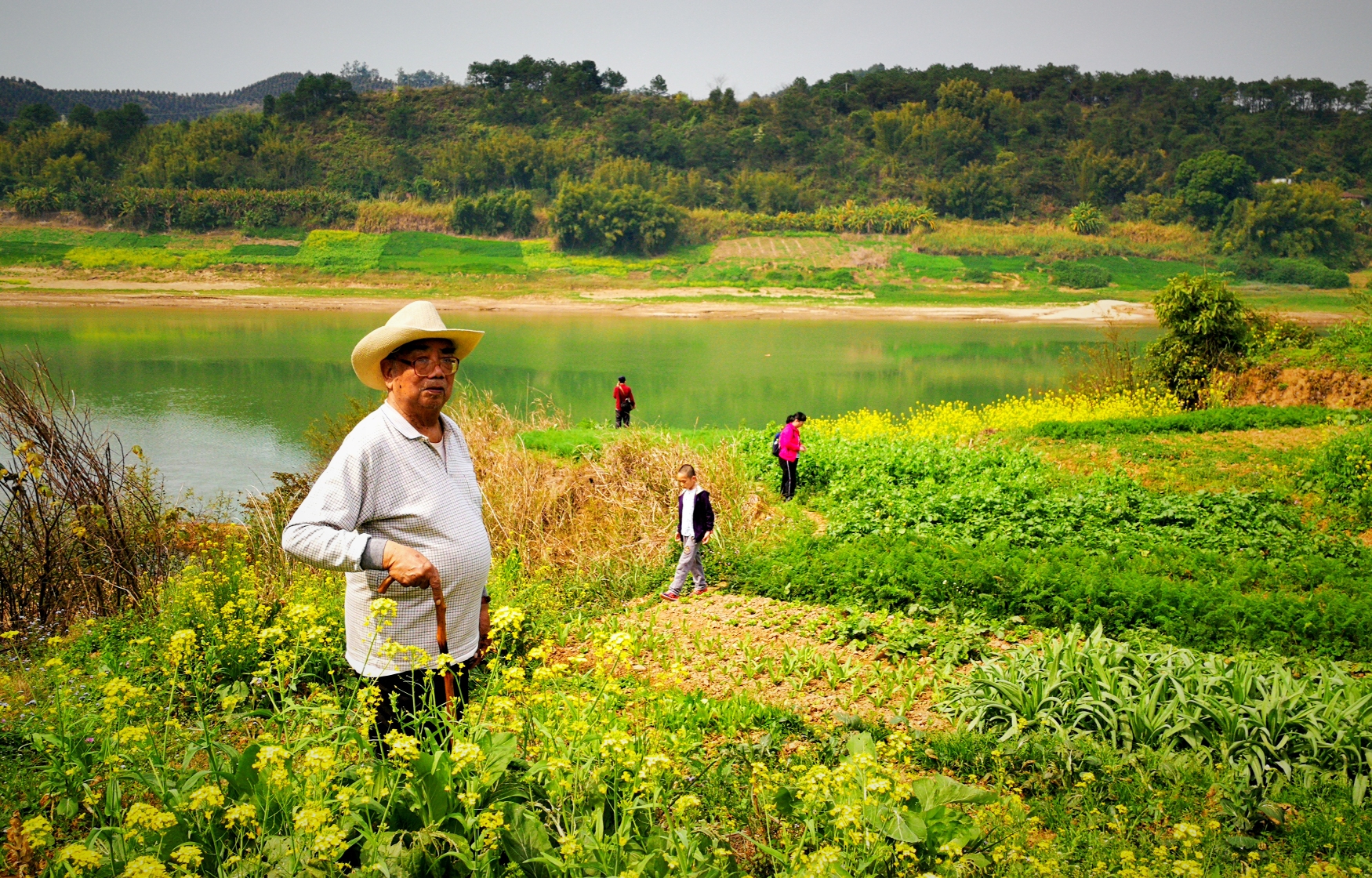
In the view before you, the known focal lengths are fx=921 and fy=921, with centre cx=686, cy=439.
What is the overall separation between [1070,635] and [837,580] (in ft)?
6.83

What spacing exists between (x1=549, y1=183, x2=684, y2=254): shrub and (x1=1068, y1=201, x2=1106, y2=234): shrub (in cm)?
3812

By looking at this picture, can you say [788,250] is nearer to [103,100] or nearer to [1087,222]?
[1087,222]

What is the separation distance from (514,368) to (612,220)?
1731 inches

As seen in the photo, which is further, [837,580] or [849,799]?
[837,580]

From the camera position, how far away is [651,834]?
106 inches

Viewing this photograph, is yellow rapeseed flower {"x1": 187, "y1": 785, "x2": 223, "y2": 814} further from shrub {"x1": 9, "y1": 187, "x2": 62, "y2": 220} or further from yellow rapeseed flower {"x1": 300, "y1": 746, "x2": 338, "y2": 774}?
shrub {"x1": 9, "y1": 187, "x2": 62, "y2": 220}

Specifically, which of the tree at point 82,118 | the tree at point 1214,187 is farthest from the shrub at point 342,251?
the tree at point 1214,187

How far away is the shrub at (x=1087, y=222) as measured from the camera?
84.4m

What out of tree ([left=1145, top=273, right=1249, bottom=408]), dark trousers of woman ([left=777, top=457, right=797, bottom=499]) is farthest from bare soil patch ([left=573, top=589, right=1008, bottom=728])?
tree ([left=1145, top=273, right=1249, bottom=408])

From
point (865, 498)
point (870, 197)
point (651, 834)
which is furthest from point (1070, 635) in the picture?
point (870, 197)

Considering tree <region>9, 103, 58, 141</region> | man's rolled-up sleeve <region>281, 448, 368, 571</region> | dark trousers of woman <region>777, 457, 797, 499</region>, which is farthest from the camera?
tree <region>9, 103, 58, 141</region>

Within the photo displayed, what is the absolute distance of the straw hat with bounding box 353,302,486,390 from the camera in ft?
10.6

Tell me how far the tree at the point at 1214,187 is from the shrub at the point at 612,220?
50.8 meters

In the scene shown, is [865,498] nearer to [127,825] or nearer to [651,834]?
[651,834]
